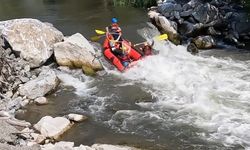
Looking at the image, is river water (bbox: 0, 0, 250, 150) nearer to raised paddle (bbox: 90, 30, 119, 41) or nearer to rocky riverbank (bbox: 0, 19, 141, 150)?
rocky riverbank (bbox: 0, 19, 141, 150)

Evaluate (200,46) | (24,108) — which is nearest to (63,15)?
(200,46)

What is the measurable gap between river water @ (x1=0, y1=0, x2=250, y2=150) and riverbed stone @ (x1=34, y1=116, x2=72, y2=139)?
198 mm

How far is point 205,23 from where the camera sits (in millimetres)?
16562

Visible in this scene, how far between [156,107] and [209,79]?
247 cm

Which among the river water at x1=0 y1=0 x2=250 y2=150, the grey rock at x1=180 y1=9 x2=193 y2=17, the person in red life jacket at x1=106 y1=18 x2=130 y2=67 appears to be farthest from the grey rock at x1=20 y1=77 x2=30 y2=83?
the grey rock at x1=180 y1=9 x2=193 y2=17

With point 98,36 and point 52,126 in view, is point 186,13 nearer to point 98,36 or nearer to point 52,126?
point 98,36

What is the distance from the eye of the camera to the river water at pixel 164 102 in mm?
9508

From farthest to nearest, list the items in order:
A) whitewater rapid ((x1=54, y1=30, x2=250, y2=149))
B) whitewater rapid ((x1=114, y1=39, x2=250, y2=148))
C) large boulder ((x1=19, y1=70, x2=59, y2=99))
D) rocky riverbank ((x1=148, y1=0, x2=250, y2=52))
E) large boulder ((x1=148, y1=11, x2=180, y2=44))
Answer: large boulder ((x1=148, y1=11, x2=180, y2=44)) < rocky riverbank ((x1=148, y1=0, x2=250, y2=52)) < large boulder ((x1=19, y1=70, x2=59, y2=99)) < whitewater rapid ((x1=114, y1=39, x2=250, y2=148)) < whitewater rapid ((x1=54, y1=30, x2=250, y2=149))

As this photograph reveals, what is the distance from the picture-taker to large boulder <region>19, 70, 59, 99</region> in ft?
38.6

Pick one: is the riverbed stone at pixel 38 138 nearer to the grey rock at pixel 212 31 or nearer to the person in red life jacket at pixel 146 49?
the person in red life jacket at pixel 146 49

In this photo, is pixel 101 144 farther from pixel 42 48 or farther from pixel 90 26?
pixel 90 26

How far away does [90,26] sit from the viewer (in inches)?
696

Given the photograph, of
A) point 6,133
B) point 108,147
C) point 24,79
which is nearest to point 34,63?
point 24,79

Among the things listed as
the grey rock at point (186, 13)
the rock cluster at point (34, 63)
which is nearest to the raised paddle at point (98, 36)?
the rock cluster at point (34, 63)
